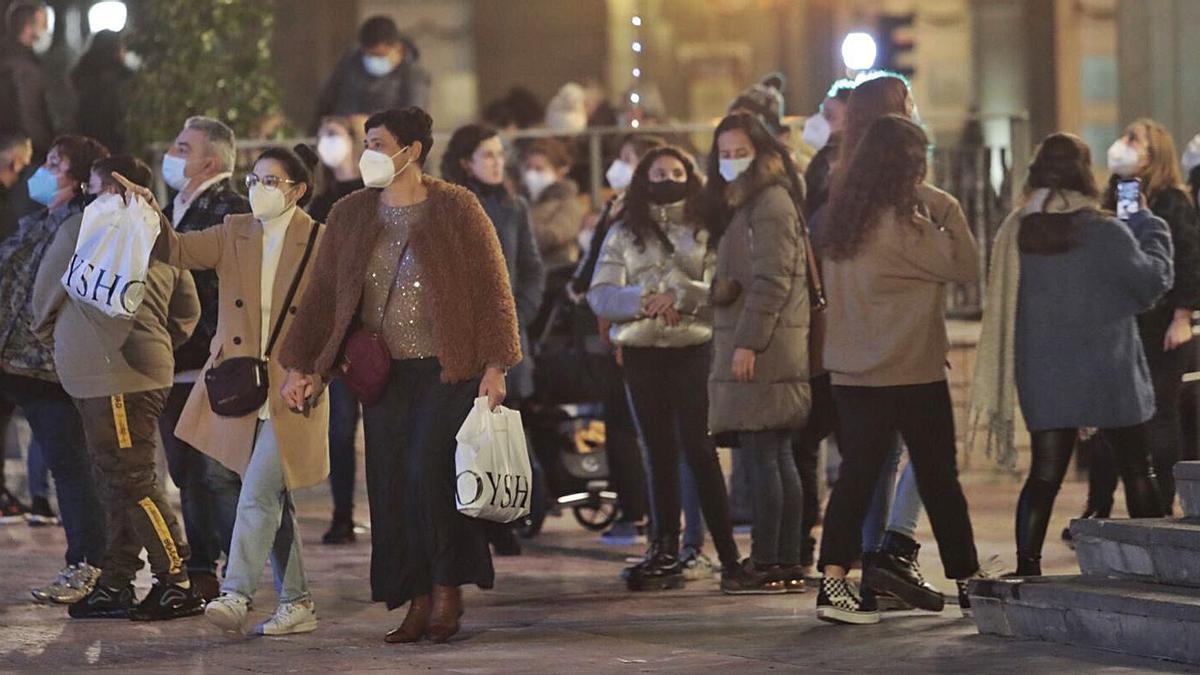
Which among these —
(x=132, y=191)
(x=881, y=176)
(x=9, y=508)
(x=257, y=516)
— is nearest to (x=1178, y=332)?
(x=881, y=176)

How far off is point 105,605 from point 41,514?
4142 millimetres

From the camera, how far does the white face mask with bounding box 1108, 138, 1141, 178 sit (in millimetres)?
11828

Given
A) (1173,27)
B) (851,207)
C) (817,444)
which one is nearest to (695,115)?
(1173,27)

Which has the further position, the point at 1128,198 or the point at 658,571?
the point at 1128,198

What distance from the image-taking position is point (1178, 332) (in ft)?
38.4

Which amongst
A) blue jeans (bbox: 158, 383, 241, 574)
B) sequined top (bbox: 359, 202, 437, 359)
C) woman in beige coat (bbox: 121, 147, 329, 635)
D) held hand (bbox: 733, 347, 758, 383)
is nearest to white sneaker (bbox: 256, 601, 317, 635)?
woman in beige coat (bbox: 121, 147, 329, 635)

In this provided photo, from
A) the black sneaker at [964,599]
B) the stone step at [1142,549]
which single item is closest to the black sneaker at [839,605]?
the black sneaker at [964,599]

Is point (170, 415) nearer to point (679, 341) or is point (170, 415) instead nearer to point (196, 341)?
point (196, 341)

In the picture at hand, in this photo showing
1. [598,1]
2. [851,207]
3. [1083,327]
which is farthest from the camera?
[598,1]

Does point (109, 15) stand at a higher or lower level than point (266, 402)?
higher

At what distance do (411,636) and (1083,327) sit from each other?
2.94 meters

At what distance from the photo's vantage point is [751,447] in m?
10.7

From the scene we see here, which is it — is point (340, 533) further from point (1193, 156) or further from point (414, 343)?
point (1193, 156)

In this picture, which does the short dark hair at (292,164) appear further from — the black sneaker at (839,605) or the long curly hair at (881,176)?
the black sneaker at (839,605)
